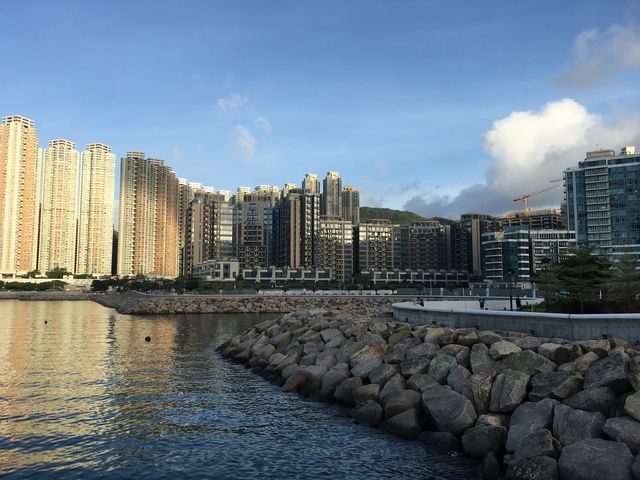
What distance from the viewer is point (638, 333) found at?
68.5 ft

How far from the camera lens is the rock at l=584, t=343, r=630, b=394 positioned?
16.6m

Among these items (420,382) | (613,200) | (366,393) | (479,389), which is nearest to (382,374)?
(366,393)

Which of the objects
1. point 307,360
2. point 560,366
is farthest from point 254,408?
point 560,366

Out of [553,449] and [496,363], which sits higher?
[496,363]

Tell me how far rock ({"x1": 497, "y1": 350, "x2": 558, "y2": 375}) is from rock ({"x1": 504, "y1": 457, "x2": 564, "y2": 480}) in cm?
528

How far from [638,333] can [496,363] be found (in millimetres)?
5843

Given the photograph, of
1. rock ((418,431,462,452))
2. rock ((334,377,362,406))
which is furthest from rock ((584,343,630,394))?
rock ((334,377,362,406))

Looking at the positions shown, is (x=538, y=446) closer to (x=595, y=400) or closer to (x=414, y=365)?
(x=595, y=400)

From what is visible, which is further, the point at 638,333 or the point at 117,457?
the point at 638,333

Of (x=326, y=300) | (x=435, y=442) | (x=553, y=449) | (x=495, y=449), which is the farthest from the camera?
(x=326, y=300)

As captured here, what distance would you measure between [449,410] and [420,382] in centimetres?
286

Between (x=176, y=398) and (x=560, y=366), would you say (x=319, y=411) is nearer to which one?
(x=176, y=398)

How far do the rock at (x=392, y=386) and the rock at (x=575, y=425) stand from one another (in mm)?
7253

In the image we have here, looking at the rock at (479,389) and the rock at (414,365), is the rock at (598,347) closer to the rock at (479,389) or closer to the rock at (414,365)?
the rock at (479,389)
